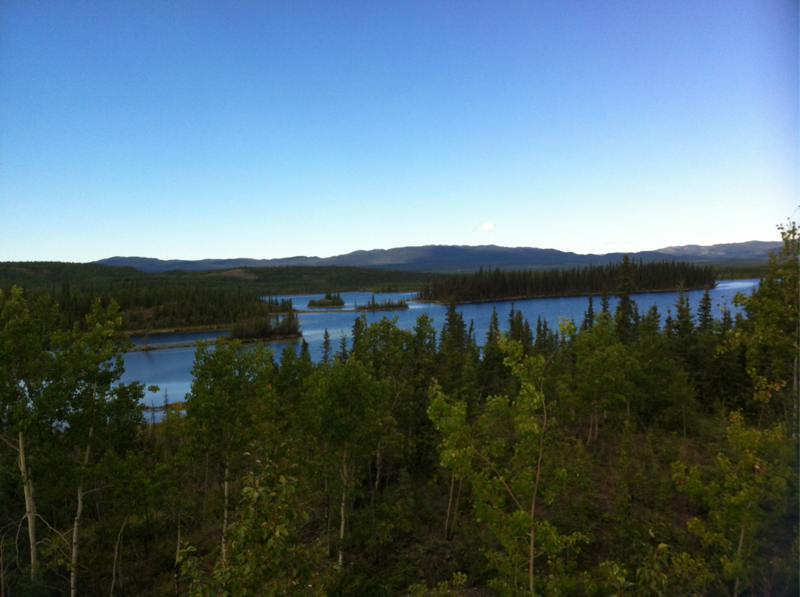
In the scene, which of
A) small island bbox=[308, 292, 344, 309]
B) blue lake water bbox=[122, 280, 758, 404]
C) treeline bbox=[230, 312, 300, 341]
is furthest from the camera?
small island bbox=[308, 292, 344, 309]

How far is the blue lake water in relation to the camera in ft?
218

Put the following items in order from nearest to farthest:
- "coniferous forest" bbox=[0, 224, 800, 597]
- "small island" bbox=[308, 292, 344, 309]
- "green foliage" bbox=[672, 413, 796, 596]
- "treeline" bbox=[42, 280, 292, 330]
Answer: "coniferous forest" bbox=[0, 224, 800, 597] → "green foliage" bbox=[672, 413, 796, 596] → "treeline" bbox=[42, 280, 292, 330] → "small island" bbox=[308, 292, 344, 309]

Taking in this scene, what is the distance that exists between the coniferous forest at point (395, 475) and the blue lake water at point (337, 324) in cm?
2478

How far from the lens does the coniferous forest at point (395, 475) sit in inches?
265

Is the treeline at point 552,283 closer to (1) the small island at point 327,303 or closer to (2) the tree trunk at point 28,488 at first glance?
(1) the small island at point 327,303

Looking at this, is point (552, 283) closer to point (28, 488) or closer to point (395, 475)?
point (395, 475)

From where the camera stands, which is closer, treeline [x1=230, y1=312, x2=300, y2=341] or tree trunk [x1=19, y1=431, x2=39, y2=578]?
tree trunk [x1=19, y1=431, x2=39, y2=578]

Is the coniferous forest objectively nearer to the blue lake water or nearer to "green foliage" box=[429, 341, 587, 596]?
"green foliage" box=[429, 341, 587, 596]

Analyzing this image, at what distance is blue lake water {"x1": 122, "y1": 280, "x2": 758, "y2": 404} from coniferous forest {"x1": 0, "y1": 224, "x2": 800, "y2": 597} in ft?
81.3

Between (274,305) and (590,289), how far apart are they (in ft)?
333

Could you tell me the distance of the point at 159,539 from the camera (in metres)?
19.8

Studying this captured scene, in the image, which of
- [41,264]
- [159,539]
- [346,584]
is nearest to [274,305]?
[41,264]

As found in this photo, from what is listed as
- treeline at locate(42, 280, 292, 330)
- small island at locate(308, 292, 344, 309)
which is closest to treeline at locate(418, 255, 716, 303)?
small island at locate(308, 292, 344, 309)

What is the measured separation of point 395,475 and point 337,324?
9370cm
